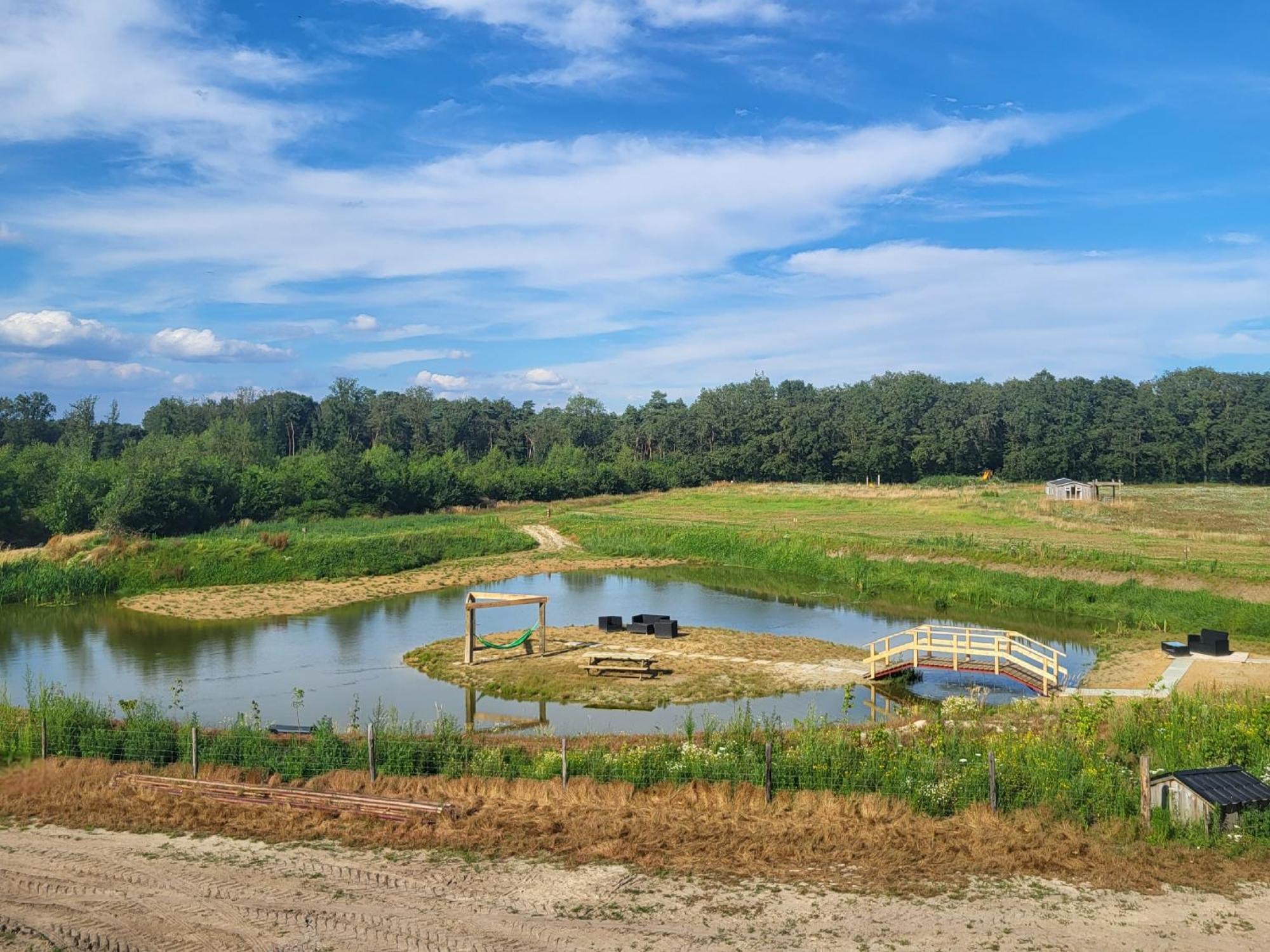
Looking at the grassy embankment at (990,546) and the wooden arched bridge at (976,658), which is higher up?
the grassy embankment at (990,546)

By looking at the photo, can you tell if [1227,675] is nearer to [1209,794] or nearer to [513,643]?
[1209,794]

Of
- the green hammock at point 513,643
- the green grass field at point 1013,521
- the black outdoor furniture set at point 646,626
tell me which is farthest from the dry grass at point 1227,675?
the green hammock at point 513,643

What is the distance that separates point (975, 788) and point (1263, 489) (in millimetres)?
92245

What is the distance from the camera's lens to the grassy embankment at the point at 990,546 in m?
33.8

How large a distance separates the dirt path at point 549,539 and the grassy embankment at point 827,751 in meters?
38.0

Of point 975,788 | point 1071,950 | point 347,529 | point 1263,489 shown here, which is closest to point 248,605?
point 347,529

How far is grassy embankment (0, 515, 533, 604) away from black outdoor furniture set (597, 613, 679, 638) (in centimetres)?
1934

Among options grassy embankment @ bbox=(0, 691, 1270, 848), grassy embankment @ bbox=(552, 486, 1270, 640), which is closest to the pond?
grassy embankment @ bbox=(552, 486, 1270, 640)

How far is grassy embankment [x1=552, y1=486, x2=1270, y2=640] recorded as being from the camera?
33844 millimetres

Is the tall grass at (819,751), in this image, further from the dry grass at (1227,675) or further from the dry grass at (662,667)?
the dry grass at (662,667)

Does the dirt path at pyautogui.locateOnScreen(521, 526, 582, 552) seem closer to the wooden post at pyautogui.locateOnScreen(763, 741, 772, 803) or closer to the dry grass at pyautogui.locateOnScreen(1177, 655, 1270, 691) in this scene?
the dry grass at pyautogui.locateOnScreen(1177, 655, 1270, 691)

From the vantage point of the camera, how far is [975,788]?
45.1ft

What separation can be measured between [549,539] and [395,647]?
2845 cm

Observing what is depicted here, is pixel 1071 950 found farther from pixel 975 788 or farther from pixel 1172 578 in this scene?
pixel 1172 578
